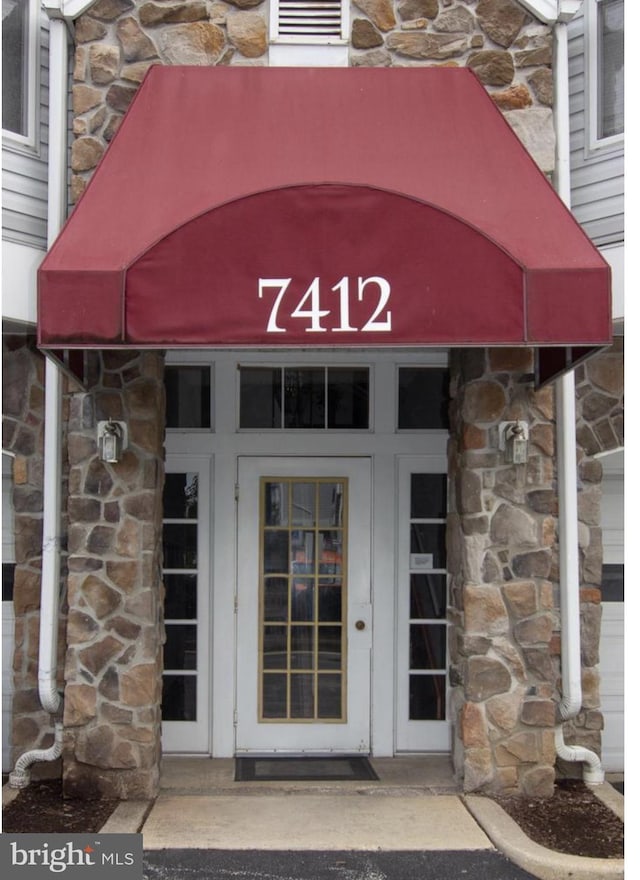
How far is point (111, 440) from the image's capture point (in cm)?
636

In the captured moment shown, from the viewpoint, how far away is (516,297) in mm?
5207

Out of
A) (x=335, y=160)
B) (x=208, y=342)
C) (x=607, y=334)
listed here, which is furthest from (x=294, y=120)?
(x=607, y=334)

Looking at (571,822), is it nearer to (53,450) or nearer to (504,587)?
(504,587)

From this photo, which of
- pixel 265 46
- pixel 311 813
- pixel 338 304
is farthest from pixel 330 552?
pixel 265 46

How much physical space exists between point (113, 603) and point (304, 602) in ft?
5.78

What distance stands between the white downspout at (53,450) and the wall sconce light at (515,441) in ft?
10.9

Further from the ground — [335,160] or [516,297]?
[335,160]

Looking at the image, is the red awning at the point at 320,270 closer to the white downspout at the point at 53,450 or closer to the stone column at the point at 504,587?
the white downspout at the point at 53,450

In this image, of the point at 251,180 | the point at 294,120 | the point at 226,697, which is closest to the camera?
the point at 251,180

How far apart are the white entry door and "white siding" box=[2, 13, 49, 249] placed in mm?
2479

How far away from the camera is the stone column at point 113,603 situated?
252 inches

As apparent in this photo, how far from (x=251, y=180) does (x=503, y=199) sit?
5.25 feet

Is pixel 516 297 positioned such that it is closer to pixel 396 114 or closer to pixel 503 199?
pixel 503 199

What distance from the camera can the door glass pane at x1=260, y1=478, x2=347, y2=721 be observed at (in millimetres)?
7496
